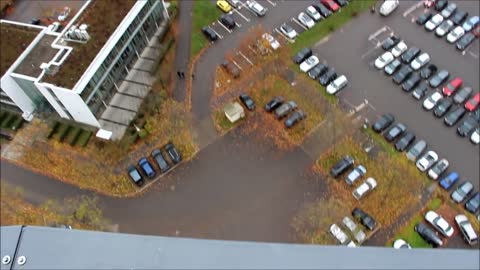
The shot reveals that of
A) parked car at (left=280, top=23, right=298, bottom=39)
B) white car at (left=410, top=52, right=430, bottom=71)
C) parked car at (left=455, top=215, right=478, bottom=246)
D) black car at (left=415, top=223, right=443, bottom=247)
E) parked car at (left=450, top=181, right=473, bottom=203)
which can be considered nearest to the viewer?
parked car at (left=455, top=215, right=478, bottom=246)

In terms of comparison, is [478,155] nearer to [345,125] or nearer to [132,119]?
[345,125]

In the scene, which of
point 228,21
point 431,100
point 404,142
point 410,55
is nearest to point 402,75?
point 410,55

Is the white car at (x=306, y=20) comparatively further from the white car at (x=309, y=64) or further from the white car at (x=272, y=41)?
the white car at (x=309, y=64)

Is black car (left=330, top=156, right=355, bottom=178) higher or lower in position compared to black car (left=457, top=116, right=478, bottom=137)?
lower

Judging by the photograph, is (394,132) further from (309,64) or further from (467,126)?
(309,64)

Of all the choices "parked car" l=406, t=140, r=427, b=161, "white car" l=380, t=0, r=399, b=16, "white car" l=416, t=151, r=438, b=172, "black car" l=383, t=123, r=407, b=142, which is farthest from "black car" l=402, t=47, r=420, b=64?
"white car" l=416, t=151, r=438, b=172

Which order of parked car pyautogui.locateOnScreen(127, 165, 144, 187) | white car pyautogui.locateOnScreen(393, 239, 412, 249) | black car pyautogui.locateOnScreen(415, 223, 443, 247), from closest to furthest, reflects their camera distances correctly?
white car pyautogui.locateOnScreen(393, 239, 412, 249) → black car pyautogui.locateOnScreen(415, 223, 443, 247) → parked car pyautogui.locateOnScreen(127, 165, 144, 187)

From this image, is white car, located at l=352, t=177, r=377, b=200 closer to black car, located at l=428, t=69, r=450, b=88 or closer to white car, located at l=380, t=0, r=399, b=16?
black car, located at l=428, t=69, r=450, b=88
